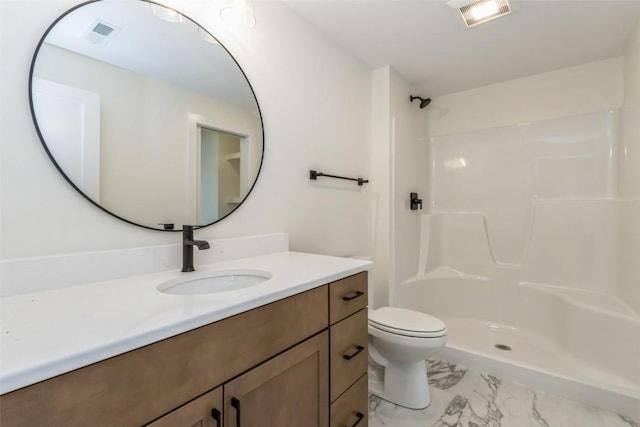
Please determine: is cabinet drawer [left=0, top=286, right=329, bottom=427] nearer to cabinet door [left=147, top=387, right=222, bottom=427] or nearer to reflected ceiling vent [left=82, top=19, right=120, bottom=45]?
cabinet door [left=147, top=387, right=222, bottom=427]

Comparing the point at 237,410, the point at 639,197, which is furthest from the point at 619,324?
the point at 237,410

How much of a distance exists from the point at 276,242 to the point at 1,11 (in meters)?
1.16

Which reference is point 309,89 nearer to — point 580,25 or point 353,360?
point 353,360

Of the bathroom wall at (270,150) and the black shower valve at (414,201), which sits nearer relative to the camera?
the bathroom wall at (270,150)

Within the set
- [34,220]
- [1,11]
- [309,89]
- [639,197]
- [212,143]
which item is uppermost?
[309,89]

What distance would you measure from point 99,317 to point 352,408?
925mm

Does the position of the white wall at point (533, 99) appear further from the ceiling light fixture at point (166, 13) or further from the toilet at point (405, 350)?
the ceiling light fixture at point (166, 13)

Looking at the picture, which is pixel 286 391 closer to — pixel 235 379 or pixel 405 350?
pixel 235 379

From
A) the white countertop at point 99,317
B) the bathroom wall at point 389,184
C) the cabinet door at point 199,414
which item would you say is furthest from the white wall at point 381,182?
the cabinet door at point 199,414

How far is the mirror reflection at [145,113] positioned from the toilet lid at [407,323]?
39.3 inches

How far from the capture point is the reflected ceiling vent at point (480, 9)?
1.58m

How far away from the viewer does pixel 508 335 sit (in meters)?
2.36

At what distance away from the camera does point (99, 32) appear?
3.18ft

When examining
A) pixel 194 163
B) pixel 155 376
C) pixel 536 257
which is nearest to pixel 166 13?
pixel 194 163
